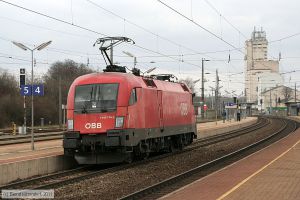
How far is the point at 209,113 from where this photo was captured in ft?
296

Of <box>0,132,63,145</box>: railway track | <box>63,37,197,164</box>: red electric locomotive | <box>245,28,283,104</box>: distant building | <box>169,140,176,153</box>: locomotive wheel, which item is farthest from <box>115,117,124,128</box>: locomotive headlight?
<box>245,28,283,104</box>: distant building

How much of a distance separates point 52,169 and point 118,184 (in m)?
4.00

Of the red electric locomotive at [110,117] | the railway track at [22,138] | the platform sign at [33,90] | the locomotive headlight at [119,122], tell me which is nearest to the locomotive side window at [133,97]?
the red electric locomotive at [110,117]

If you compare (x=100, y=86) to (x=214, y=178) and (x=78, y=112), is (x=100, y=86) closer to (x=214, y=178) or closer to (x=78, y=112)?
(x=78, y=112)

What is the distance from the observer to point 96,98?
17781mm

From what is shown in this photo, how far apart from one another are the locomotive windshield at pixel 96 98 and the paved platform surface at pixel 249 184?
4.64 m

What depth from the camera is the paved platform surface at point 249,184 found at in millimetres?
10781

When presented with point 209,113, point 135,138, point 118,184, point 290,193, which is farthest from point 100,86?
point 209,113

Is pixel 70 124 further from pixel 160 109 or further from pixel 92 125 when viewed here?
pixel 160 109

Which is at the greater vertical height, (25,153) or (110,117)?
(110,117)

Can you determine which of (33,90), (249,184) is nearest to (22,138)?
(33,90)

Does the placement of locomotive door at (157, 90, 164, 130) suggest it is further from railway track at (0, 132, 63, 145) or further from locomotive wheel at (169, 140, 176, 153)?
railway track at (0, 132, 63, 145)

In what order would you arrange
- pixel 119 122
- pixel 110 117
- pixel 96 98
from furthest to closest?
pixel 96 98
pixel 110 117
pixel 119 122

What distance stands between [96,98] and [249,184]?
731cm
